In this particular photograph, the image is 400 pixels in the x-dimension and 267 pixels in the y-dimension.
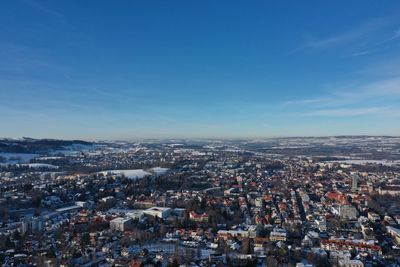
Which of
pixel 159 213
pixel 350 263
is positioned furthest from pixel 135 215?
pixel 350 263

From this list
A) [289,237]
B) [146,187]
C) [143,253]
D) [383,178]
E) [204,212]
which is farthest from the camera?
[383,178]

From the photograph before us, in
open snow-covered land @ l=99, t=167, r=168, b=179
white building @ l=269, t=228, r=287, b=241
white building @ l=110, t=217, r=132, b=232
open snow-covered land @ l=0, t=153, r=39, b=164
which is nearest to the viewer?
white building @ l=269, t=228, r=287, b=241

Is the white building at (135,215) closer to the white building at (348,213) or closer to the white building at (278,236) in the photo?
the white building at (278,236)

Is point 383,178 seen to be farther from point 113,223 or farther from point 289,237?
point 113,223

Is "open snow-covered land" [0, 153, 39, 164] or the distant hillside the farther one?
the distant hillside

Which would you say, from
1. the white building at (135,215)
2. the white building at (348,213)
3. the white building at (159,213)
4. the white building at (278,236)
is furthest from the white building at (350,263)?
the white building at (135,215)

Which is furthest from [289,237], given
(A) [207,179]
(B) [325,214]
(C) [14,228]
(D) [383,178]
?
(D) [383,178]

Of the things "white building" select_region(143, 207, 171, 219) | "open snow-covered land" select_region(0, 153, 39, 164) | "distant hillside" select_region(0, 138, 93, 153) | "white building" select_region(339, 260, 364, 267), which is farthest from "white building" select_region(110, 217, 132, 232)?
"distant hillside" select_region(0, 138, 93, 153)

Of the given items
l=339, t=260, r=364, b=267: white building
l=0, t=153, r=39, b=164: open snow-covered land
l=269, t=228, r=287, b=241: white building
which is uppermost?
l=0, t=153, r=39, b=164: open snow-covered land

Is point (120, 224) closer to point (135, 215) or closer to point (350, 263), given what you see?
point (135, 215)

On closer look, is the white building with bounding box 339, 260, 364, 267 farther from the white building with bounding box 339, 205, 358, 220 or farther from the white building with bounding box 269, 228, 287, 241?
the white building with bounding box 339, 205, 358, 220

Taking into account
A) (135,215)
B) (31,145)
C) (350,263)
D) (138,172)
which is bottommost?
(350,263)
